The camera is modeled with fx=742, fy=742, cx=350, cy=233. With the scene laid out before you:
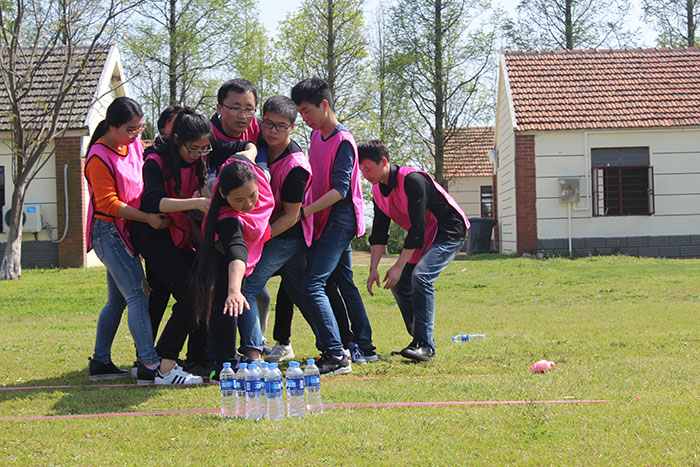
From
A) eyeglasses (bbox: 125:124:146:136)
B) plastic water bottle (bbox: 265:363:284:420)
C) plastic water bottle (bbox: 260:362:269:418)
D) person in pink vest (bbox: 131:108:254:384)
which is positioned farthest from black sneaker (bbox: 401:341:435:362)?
eyeglasses (bbox: 125:124:146:136)

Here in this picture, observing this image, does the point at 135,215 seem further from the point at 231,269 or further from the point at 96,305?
the point at 96,305

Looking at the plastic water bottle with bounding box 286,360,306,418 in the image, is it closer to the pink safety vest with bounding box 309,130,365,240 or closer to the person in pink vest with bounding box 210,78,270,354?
the person in pink vest with bounding box 210,78,270,354

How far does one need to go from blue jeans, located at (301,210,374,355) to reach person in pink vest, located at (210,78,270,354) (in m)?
0.79

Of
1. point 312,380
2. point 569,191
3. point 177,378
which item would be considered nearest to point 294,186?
point 177,378

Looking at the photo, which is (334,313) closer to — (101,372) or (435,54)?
(101,372)

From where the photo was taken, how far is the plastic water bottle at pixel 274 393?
391 cm

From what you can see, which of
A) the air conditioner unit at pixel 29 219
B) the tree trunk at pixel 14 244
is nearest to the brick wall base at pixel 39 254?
the air conditioner unit at pixel 29 219

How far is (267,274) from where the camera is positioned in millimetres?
5406

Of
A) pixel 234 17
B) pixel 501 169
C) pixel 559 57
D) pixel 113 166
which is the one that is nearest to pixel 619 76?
Answer: pixel 559 57

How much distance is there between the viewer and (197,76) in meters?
28.3

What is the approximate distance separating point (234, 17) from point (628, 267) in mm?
18419

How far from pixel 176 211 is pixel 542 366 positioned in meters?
2.79

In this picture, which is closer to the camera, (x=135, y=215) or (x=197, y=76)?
(x=135, y=215)

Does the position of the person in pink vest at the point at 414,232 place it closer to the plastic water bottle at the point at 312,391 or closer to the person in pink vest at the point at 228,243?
the person in pink vest at the point at 228,243
